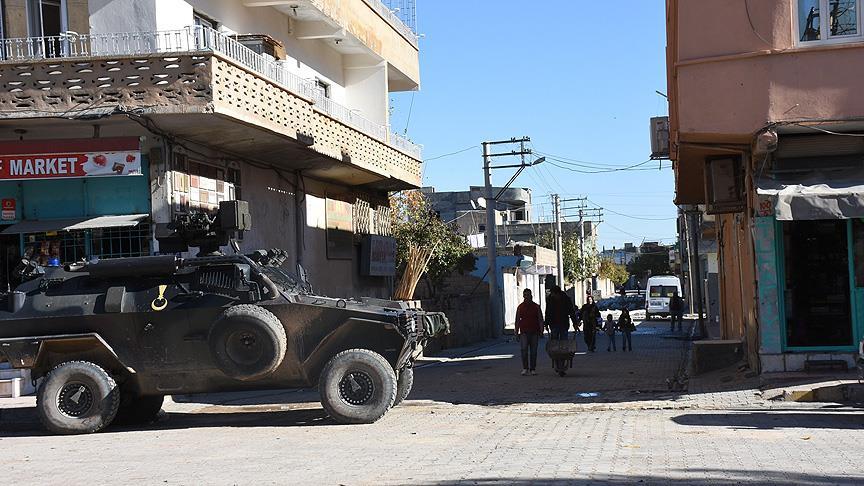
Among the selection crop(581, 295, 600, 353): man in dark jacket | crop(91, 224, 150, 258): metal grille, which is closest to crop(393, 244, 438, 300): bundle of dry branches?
crop(581, 295, 600, 353): man in dark jacket

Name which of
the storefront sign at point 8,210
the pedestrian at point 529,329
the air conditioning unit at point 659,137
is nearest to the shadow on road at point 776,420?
the pedestrian at point 529,329

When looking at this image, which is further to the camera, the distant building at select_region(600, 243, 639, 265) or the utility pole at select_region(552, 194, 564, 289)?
the distant building at select_region(600, 243, 639, 265)

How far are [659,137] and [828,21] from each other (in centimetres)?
1288

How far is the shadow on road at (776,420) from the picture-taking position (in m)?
10.9

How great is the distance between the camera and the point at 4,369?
53.9 ft

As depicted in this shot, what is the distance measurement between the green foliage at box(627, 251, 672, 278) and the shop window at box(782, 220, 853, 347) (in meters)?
106

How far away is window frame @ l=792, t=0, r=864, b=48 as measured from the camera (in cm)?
1409

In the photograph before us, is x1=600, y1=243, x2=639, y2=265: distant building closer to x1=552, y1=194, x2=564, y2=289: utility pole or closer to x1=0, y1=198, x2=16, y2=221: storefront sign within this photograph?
x1=552, y1=194, x2=564, y2=289: utility pole

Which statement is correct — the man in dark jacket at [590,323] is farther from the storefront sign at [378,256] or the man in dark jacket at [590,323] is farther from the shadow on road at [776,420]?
the shadow on road at [776,420]

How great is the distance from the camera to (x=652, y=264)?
413ft

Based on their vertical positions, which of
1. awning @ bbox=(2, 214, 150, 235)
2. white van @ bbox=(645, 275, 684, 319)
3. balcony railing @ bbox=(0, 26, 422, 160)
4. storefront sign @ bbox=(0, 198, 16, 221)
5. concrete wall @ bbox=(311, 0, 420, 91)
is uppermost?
concrete wall @ bbox=(311, 0, 420, 91)

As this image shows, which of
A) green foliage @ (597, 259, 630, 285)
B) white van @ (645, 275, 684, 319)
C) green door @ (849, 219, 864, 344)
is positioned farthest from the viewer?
green foliage @ (597, 259, 630, 285)

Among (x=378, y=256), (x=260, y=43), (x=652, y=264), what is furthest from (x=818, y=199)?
(x=652, y=264)

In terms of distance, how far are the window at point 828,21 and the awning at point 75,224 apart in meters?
10.6
